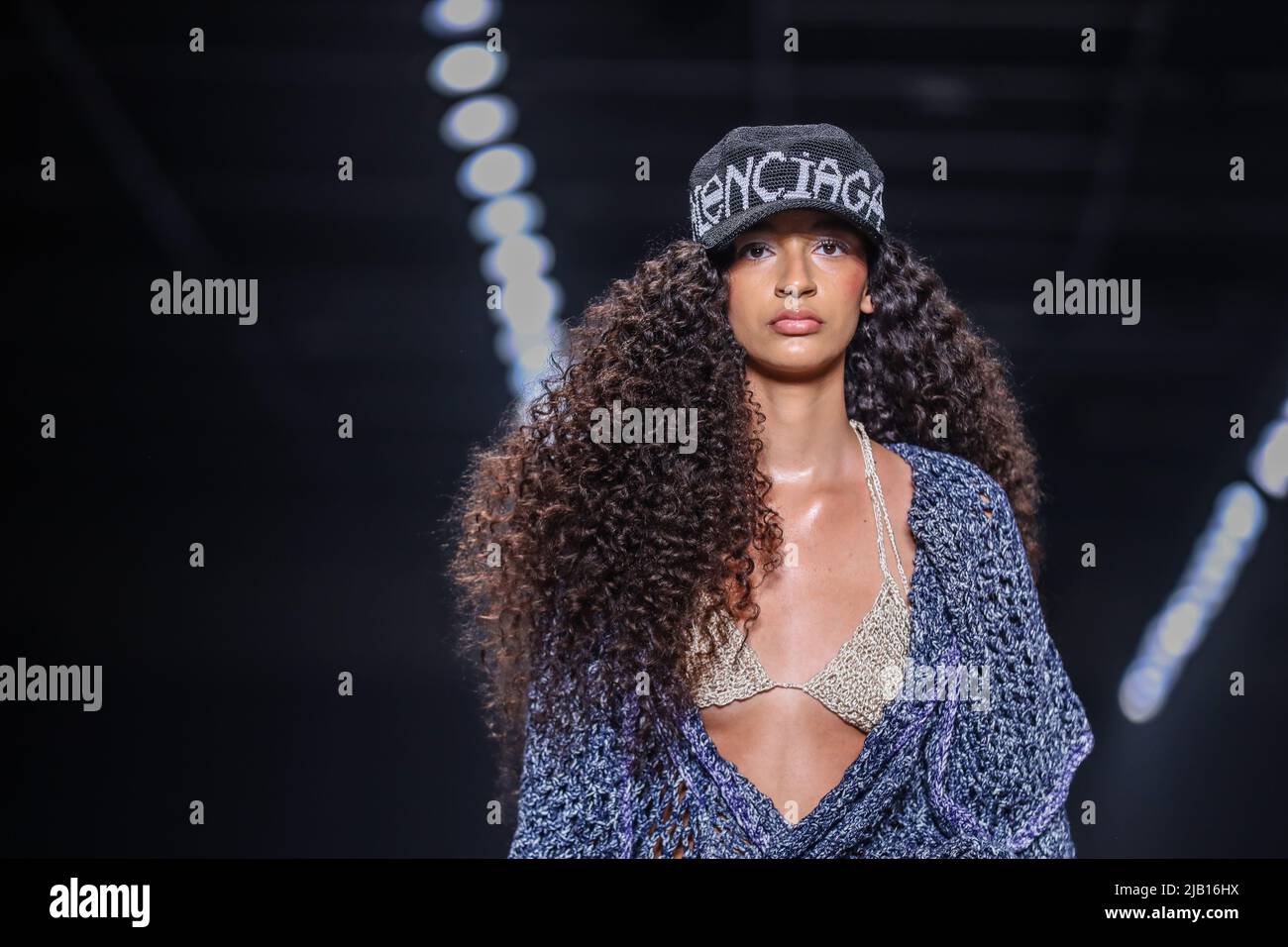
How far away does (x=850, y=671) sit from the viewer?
2.29 metres

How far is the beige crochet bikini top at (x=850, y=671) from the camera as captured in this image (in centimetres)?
228

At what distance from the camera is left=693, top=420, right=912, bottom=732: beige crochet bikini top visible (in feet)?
7.49

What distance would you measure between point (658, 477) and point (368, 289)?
107 cm

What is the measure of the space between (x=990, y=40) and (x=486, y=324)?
3.91 ft
